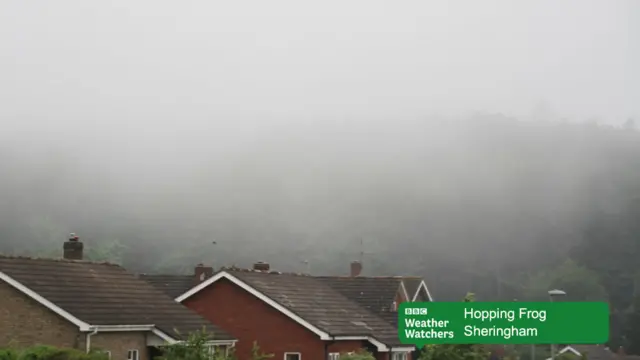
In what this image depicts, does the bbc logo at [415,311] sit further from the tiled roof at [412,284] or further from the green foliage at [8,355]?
the tiled roof at [412,284]

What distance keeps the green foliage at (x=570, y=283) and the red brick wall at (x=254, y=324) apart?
108m

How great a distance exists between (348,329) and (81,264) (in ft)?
42.1

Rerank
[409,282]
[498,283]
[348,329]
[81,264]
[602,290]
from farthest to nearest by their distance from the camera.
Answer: [498,283] → [602,290] → [409,282] → [348,329] → [81,264]

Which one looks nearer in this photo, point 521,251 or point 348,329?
point 348,329

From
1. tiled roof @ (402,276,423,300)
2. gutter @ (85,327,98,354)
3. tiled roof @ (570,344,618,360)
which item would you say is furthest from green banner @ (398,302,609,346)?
tiled roof @ (570,344,618,360)

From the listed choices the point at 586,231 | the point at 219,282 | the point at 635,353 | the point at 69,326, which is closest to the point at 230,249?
the point at 586,231

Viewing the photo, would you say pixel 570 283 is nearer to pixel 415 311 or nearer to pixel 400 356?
pixel 400 356

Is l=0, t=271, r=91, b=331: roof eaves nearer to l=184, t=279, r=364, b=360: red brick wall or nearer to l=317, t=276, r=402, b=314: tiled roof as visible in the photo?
l=184, t=279, r=364, b=360: red brick wall

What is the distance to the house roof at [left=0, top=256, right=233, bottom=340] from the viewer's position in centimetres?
3130

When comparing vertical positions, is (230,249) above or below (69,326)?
above

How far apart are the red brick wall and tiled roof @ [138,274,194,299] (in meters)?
9.92

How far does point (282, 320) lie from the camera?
43.3 meters

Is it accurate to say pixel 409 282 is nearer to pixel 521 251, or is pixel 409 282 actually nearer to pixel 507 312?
pixel 507 312

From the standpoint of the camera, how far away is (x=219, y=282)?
44969 mm
